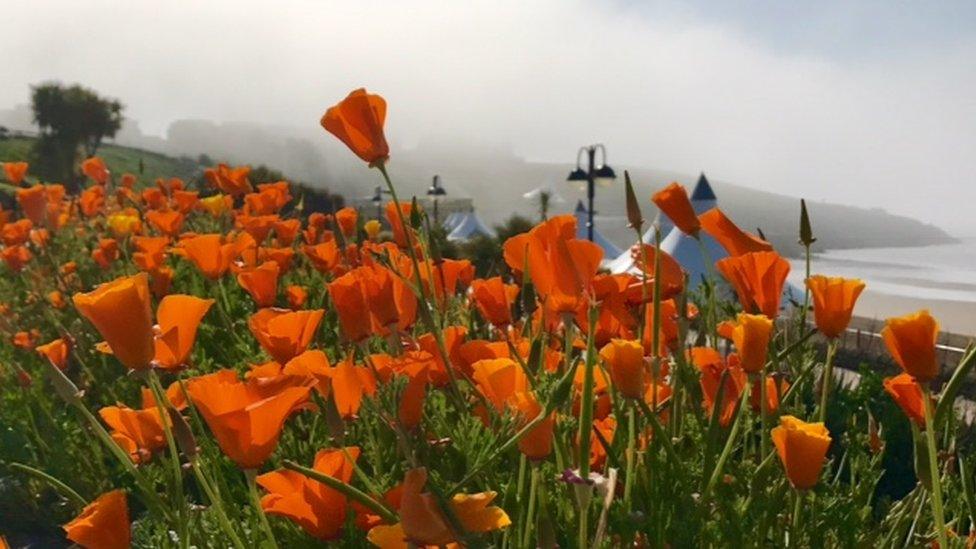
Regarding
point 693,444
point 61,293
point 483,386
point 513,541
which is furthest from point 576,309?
point 61,293

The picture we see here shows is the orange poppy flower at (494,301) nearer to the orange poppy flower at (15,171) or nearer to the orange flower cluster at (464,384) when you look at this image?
the orange flower cluster at (464,384)

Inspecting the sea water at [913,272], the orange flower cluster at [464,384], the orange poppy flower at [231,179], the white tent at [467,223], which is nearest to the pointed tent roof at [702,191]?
the white tent at [467,223]

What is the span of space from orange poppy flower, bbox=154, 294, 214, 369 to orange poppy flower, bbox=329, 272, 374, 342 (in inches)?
8.8

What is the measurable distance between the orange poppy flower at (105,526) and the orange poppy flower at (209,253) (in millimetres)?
1552

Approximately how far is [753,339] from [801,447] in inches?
7.0

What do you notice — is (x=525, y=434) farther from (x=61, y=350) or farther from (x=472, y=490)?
(x=61, y=350)

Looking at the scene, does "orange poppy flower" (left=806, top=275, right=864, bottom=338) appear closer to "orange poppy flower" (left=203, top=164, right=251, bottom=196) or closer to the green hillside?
"orange poppy flower" (left=203, top=164, right=251, bottom=196)

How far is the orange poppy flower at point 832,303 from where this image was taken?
1552 millimetres

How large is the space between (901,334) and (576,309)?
423 millimetres

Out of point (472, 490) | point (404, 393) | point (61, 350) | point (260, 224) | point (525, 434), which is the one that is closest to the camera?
point (525, 434)

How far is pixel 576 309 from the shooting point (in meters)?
1.47

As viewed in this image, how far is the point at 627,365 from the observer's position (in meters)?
1.33

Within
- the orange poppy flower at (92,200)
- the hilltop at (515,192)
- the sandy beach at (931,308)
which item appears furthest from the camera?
the hilltop at (515,192)

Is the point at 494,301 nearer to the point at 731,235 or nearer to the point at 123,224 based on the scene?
the point at 731,235
